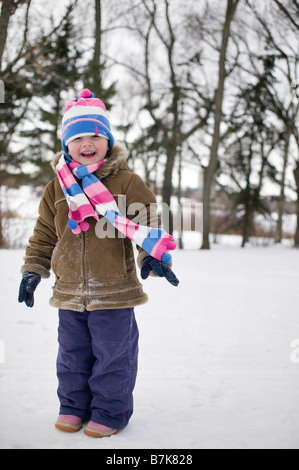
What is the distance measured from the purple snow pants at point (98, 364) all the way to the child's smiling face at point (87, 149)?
700mm

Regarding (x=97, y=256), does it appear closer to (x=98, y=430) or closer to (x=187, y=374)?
(x=98, y=430)

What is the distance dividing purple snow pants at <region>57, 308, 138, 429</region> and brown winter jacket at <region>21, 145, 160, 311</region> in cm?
8

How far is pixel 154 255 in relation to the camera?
5.87 ft

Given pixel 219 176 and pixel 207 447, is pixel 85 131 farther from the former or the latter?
pixel 219 176

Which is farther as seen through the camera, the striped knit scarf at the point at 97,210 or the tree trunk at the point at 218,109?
the tree trunk at the point at 218,109

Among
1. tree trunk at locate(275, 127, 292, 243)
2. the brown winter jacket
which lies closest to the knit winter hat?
the brown winter jacket

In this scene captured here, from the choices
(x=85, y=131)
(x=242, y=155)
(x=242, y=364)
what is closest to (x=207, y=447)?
(x=242, y=364)

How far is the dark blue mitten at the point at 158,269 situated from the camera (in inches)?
69.4

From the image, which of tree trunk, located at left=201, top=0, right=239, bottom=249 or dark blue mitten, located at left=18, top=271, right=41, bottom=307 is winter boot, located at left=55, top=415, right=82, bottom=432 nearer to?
dark blue mitten, located at left=18, top=271, right=41, bottom=307

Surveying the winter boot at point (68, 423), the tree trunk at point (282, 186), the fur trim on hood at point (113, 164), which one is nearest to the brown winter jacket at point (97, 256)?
the fur trim on hood at point (113, 164)

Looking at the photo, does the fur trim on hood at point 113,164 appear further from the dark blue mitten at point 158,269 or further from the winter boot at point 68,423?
the winter boot at point 68,423

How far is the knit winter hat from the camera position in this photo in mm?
1958
